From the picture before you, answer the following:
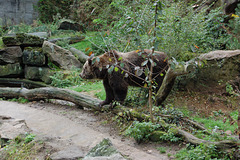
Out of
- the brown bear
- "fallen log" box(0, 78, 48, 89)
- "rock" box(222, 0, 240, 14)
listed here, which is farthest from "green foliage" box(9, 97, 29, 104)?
"rock" box(222, 0, 240, 14)

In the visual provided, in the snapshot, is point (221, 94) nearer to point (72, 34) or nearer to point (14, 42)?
point (14, 42)

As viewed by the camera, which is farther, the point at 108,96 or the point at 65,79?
the point at 65,79

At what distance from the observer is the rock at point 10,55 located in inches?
489

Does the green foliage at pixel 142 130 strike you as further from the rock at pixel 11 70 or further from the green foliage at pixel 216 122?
the rock at pixel 11 70

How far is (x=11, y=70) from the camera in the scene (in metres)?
12.5

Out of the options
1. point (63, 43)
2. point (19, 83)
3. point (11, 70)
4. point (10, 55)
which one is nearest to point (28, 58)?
point (10, 55)

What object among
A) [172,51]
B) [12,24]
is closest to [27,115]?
[172,51]

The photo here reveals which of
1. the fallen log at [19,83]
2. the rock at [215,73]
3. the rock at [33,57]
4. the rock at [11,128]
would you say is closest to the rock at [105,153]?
the rock at [11,128]

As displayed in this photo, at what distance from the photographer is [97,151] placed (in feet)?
10.3

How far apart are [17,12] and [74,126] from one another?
1934 centimetres

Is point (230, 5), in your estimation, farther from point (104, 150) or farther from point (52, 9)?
point (52, 9)

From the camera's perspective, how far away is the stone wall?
65.8 feet

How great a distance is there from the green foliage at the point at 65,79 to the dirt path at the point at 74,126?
3.73 metres

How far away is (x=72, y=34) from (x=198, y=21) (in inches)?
543
